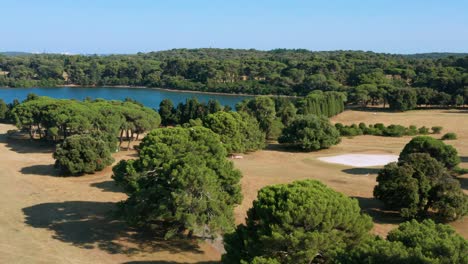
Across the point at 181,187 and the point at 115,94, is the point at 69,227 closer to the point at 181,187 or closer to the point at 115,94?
the point at 181,187

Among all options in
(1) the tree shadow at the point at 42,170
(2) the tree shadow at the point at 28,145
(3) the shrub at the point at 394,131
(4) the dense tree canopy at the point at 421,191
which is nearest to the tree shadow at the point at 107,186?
(1) the tree shadow at the point at 42,170

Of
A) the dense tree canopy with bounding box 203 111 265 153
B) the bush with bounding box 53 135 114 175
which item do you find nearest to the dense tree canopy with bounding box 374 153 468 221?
the dense tree canopy with bounding box 203 111 265 153

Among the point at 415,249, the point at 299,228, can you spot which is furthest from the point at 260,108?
the point at 415,249

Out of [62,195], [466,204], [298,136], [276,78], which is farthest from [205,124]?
[276,78]

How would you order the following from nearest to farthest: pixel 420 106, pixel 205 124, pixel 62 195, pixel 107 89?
pixel 62 195
pixel 205 124
pixel 420 106
pixel 107 89

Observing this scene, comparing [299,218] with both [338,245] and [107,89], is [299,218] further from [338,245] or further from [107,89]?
[107,89]

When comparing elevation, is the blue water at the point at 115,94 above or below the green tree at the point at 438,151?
above

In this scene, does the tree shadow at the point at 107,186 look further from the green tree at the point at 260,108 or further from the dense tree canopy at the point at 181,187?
the green tree at the point at 260,108

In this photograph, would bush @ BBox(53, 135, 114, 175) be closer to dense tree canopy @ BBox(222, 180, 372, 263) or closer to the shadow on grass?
the shadow on grass
